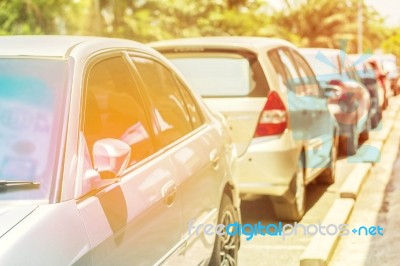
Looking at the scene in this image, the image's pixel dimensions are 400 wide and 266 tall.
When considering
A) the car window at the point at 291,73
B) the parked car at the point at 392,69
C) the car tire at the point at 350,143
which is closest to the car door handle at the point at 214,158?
the car window at the point at 291,73

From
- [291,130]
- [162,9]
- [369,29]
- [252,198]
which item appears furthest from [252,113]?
[369,29]

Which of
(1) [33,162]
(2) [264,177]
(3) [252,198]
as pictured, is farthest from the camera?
(3) [252,198]

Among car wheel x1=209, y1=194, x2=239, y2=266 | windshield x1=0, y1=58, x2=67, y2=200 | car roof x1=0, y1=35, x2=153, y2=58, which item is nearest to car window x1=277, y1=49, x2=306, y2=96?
car wheel x1=209, y1=194, x2=239, y2=266

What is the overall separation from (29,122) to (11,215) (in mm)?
595

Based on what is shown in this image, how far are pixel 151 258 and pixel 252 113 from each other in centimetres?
333

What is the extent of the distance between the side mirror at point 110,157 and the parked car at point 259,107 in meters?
3.48

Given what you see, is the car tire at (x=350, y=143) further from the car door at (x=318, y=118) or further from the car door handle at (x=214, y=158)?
the car door handle at (x=214, y=158)

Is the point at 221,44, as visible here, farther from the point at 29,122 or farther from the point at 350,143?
the point at 350,143

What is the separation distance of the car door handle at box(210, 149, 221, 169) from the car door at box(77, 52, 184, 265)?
29.3 inches

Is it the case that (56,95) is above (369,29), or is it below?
above

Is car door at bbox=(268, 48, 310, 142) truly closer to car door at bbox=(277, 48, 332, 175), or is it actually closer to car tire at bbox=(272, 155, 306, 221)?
car door at bbox=(277, 48, 332, 175)

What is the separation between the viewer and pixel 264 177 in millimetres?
6410

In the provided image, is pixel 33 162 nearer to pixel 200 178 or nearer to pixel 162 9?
pixel 200 178

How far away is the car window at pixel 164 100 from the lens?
4008 mm
